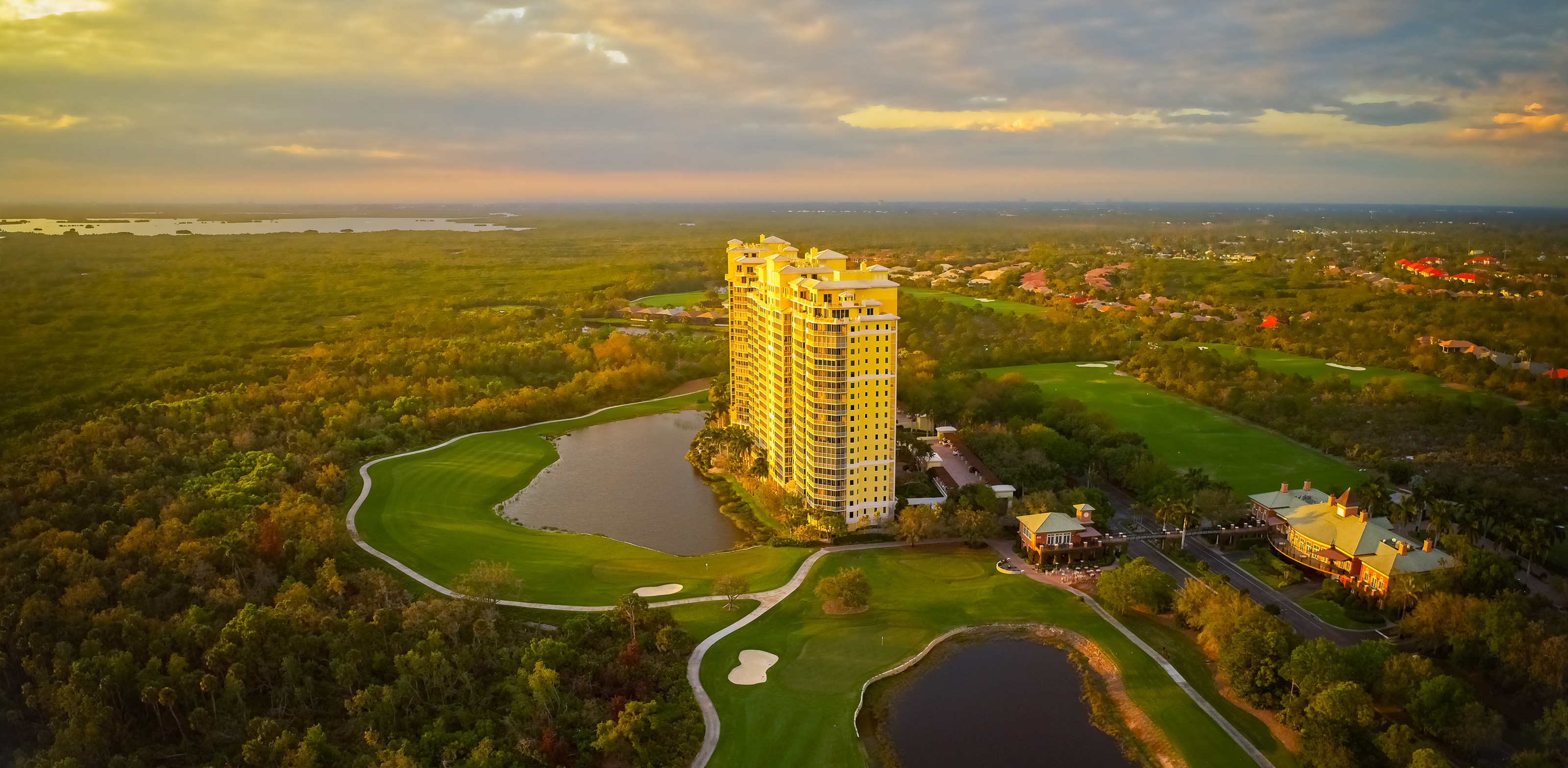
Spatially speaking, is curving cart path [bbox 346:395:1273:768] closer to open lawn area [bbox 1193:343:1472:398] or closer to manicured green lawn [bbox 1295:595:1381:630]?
manicured green lawn [bbox 1295:595:1381:630]

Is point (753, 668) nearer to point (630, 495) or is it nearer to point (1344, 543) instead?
point (630, 495)

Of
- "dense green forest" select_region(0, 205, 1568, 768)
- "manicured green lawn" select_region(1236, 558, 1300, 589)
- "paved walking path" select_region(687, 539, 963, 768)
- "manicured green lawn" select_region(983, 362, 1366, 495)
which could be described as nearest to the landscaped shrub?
"paved walking path" select_region(687, 539, 963, 768)

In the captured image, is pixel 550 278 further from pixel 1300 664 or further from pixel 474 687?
pixel 1300 664

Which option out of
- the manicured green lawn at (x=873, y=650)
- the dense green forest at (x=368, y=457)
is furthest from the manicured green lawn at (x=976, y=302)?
the manicured green lawn at (x=873, y=650)

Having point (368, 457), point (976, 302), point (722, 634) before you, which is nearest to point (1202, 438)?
point (722, 634)

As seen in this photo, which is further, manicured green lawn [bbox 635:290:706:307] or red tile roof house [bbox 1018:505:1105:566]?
manicured green lawn [bbox 635:290:706:307]

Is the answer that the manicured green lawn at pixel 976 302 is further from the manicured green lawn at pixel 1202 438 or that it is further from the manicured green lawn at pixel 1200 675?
the manicured green lawn at pixel 1200 675
